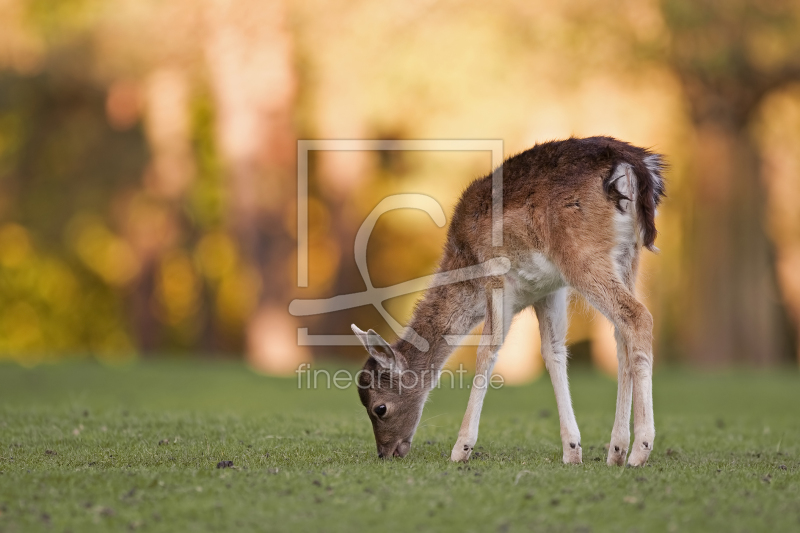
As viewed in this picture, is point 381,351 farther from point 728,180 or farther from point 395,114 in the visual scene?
point 728,180

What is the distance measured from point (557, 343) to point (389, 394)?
131cm

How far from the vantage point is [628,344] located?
20.7 ft

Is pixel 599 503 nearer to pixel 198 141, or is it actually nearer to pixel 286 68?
pixel 286 68

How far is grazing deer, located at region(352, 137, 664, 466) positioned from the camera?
21.0ft

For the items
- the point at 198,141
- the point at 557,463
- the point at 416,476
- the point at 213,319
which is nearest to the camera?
the point at 416,476

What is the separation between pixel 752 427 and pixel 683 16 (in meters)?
9.51

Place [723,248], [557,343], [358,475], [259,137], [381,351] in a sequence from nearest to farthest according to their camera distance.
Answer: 1. [358,475]
2. [381,351]
3. [557,343]
4. [259,137]
5. [723,248]

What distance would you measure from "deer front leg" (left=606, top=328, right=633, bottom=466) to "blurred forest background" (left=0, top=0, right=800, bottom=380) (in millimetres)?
8838

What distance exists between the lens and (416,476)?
572 cm

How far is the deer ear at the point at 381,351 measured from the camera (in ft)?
22.9

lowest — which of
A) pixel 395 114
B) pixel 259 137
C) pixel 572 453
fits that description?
pixel 572 453

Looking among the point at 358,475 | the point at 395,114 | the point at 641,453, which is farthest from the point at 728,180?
the point at 358,475

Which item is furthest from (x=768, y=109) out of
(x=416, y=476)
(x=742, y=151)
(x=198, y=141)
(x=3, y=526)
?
(x=3, y=526)

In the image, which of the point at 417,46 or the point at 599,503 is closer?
the point at 599,503
